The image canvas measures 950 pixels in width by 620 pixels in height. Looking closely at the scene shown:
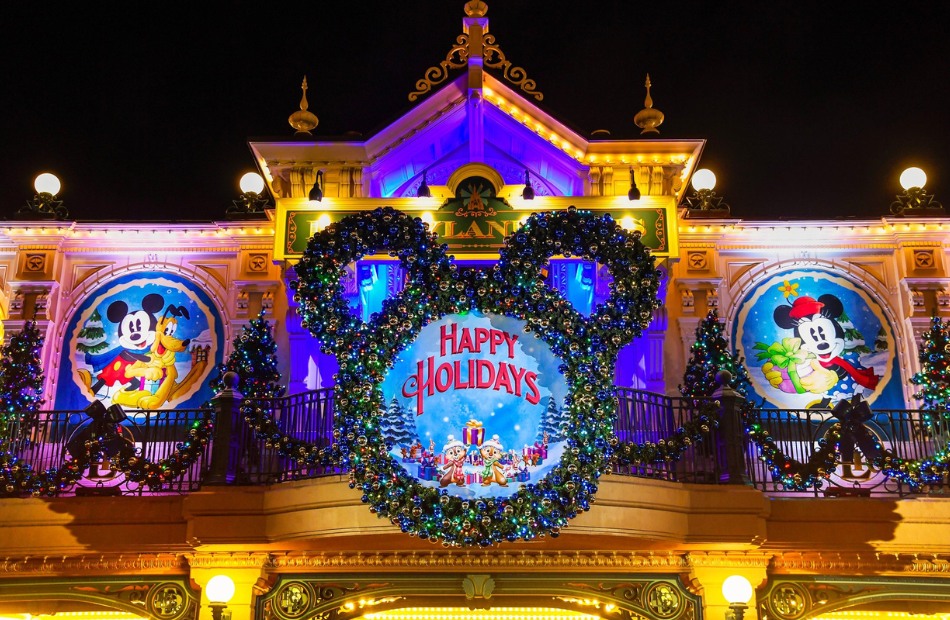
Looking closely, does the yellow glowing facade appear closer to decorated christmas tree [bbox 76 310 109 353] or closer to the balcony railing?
the balcony railing

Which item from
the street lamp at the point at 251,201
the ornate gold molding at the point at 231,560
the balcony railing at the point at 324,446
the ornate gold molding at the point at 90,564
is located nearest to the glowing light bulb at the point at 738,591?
the balcony railing at the point at 324,446

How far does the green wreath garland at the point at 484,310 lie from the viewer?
439 inches

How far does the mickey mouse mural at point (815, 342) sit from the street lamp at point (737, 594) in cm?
453

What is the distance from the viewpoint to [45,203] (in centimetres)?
1692

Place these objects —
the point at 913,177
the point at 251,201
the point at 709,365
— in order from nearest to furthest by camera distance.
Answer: the point at 709,365, the point at 913,177, the point at 251,201

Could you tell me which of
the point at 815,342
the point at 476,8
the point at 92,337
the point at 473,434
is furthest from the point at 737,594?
the point at 92,337

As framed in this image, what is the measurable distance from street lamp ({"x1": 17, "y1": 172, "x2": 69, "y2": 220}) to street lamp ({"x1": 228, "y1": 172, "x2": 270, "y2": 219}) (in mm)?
2801

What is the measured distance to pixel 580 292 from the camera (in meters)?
15.9

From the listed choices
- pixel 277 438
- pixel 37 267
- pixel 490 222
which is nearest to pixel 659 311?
pixel 490 222

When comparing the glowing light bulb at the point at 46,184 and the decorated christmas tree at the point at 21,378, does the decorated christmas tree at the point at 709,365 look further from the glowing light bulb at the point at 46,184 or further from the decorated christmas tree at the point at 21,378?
the glowing light bulb at the point at 46,184

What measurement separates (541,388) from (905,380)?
24.7 feet

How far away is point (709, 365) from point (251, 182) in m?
8.05

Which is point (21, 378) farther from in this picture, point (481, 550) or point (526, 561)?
point (526, 561)

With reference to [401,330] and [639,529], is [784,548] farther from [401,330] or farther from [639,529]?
[401,330]
